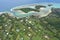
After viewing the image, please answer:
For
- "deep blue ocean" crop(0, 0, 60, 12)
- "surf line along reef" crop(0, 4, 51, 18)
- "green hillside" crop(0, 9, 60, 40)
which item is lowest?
"green hillside" crop(0, 9, 60, 40)

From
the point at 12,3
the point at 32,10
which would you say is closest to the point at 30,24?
the point at 32,10

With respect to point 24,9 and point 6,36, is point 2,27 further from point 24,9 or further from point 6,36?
point 24,9

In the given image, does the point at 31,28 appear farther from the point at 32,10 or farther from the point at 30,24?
the point at 32,10

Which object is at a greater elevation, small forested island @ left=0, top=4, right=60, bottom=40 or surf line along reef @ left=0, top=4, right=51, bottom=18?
surf line along reef @ left=0, top=4, right=51, bottom=18

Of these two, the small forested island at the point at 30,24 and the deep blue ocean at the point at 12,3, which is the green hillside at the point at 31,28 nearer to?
the small forested island at the point at 30,24

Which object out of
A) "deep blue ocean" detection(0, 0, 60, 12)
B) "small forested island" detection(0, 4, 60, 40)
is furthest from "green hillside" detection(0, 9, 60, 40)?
"deep blue ocean" detection(0, 0, 60, 12)

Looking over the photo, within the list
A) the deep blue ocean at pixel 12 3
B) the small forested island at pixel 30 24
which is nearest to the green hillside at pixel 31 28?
the small forested island at pixel 30 24

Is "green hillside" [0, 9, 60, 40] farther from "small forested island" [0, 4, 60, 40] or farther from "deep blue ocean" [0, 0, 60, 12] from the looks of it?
"deep blue ocean" [0, 0, 60, 12]
